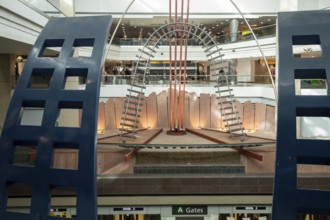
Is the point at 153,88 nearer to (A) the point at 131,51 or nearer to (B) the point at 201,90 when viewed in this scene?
(B) the point at 201,90

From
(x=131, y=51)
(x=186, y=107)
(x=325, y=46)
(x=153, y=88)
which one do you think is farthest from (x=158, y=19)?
(x=325, y=46)

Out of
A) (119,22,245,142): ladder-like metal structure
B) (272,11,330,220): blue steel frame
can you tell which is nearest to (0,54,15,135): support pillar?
(119,22,245,142): ladder-like metal structure

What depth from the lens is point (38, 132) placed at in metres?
3.95

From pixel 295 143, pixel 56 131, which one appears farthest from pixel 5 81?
pixel 295 143

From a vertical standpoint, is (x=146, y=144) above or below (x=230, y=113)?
below

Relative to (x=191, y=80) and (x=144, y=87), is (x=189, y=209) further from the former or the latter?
(x=191, y=80)

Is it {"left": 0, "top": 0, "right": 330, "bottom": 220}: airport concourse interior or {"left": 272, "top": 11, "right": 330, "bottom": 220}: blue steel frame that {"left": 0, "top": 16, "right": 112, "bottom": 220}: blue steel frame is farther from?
{"left": 272, "top": 11, "right": 330, "bottom": 220}: blue steel frame

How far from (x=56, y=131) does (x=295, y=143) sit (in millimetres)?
2702

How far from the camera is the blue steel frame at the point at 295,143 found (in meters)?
3.65

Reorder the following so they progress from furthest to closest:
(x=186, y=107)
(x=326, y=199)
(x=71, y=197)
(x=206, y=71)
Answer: (x=206, y=71), (x=186, y=107), (x=71, y=197), (x=326, y=199)

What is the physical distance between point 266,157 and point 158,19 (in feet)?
66.3

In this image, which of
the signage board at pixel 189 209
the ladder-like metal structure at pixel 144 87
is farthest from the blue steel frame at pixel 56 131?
the ladder-like metal structure at pixel 144 87

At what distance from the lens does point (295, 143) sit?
3686 millimetres

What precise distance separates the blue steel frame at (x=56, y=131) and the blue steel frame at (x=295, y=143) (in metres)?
2.09
